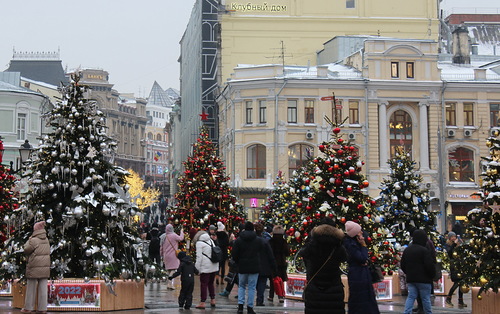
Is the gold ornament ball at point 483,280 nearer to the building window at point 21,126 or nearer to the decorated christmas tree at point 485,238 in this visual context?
the decorated christmas tree at point 485,238

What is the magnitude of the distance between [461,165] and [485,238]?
143ft

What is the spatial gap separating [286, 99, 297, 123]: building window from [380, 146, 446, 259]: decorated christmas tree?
32021 millimetres

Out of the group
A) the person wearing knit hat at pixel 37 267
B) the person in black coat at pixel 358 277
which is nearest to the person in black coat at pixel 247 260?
the person wearing knit hat at pixel 37 267

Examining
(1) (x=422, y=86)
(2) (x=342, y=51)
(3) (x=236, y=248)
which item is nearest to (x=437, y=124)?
(1) (x=422, y=86)

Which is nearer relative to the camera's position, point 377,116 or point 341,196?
point 341,196

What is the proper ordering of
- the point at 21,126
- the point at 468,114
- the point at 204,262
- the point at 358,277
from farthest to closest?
the point at 21,126
the point at 468,114
the point at 204,262
the point at 358,277

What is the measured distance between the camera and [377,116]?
57156 mm

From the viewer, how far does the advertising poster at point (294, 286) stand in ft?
65.3

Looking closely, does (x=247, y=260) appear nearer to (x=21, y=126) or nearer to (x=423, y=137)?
(x=423, y=137)

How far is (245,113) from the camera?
57656mm

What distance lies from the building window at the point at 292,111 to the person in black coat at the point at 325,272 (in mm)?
45806

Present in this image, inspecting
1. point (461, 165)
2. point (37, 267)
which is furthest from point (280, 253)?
point (461, 165)

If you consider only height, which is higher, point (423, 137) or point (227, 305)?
point (423, 137)

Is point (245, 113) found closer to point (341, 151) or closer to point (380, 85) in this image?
point (380, 85)
